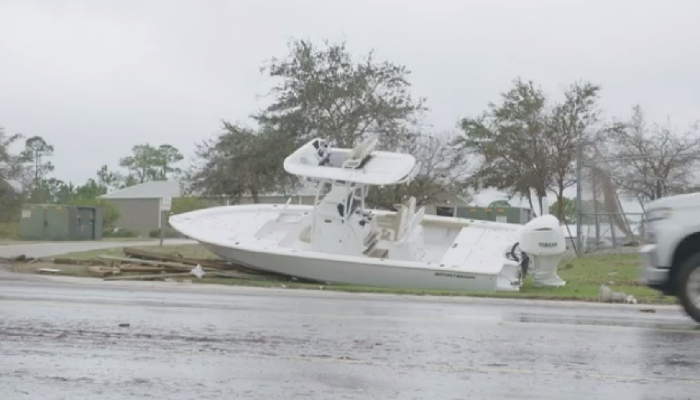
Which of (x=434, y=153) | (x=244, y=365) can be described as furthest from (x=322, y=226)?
(x=434, y=153)

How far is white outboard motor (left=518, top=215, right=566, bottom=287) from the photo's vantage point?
18656mm

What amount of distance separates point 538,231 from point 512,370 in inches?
471

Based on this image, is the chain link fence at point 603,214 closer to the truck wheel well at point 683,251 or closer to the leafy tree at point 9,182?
the truck wheel well at point 683,251

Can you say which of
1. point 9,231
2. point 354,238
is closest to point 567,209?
point 9,231

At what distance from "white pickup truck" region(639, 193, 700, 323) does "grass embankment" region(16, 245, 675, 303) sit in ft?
19.0

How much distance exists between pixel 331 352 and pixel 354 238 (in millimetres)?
13057

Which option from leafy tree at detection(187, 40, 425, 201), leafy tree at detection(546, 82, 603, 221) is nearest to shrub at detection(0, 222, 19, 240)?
leafy tree at detection(187, 40, 425, 201)

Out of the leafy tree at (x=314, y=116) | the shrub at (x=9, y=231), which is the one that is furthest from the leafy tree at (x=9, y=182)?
the leafy tree at (x=314, y=116)

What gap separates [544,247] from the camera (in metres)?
18.7

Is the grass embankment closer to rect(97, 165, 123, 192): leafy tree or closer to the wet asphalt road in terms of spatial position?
the wet asphalt road

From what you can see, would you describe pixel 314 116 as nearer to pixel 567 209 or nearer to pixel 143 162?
pixel 567 209

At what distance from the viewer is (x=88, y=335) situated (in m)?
8.79

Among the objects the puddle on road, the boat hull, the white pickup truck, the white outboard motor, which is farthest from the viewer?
the boat hull

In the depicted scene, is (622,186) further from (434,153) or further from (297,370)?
(297,370)
